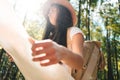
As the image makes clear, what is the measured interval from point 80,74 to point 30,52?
97 centimetres

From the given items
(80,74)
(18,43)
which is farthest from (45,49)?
(80,74)

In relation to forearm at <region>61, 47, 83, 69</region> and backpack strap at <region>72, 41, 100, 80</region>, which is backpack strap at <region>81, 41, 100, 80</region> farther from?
forearm at <region>61, 47, 83, 69</region>

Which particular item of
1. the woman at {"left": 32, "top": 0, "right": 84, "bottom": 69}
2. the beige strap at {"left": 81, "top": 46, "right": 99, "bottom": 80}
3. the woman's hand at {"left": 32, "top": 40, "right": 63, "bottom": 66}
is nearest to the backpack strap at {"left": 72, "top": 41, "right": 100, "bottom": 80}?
the beige strap at {"left": 81, "top": 46, "right": 99, "bottom": 80}

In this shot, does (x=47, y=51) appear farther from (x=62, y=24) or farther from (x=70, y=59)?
(x=62, y=24)

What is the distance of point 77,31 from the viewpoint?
1763 millimetres

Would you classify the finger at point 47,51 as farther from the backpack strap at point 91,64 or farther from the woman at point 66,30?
the backpack strap at point 91,64

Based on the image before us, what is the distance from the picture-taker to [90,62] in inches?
82.4

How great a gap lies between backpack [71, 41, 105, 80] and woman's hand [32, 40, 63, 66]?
0.98m

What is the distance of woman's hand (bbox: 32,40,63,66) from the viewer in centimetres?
95

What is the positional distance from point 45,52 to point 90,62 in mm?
1200

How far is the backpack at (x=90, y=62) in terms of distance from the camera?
6.47ft

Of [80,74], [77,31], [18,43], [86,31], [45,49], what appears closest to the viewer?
[45,49]

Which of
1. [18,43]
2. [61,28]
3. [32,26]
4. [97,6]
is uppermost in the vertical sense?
[18,43]

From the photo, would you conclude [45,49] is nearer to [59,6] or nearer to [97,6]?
[59,6]
